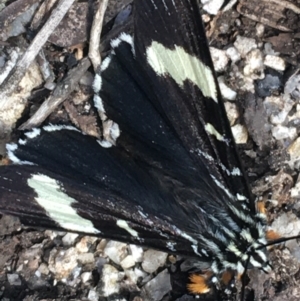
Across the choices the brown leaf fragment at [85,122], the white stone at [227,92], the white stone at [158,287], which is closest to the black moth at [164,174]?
the white stone at [158,287]

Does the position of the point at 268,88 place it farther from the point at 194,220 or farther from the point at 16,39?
the point at 16,39

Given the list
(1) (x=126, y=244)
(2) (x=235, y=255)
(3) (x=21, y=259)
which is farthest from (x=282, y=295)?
(3) (x=21, y=259)

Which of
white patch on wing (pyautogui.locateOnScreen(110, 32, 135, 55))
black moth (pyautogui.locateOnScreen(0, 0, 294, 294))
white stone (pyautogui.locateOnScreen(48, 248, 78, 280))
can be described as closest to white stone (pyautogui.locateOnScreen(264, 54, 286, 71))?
black moth (pyautogui.locateOnScreen(0, 0, 294, 294))

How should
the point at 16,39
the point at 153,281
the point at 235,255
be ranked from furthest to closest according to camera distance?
the point at 16,39
the point at 153,281
the point at 235,255

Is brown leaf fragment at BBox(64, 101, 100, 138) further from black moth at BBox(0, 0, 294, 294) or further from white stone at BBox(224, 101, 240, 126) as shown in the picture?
white stone at BBox(224, 101, 240, 126)

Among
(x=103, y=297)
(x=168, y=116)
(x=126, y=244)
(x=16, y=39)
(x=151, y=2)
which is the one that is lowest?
(x=103, y=297)

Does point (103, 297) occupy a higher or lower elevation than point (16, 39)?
lower

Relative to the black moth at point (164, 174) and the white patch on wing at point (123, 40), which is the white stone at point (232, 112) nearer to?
the black moth at point (164, 174)
